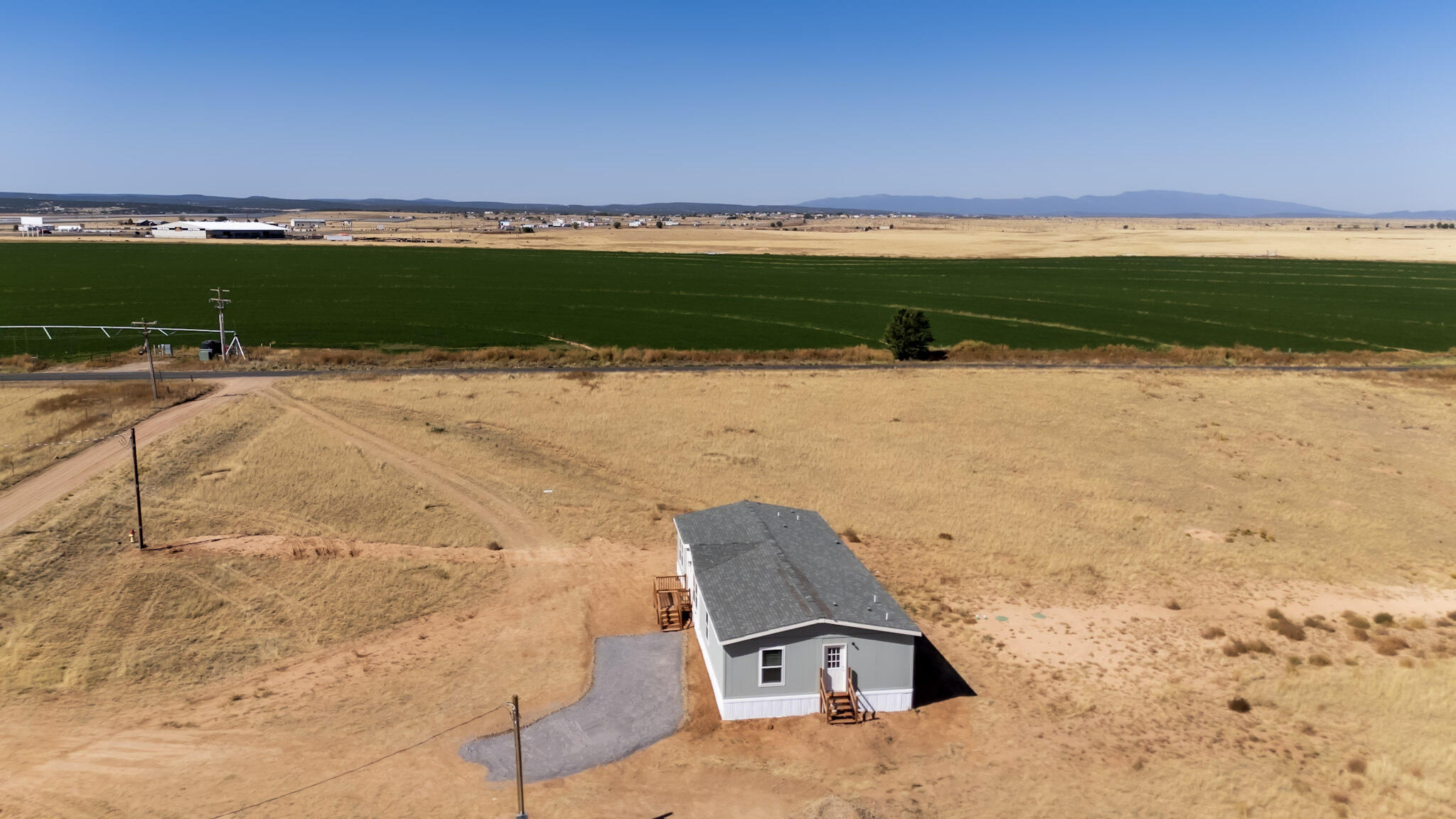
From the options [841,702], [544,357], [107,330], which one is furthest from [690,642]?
[107,330]

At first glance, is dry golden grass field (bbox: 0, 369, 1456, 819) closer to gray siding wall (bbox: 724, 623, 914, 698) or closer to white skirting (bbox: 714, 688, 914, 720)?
white skirting (bbox: 714, 688, 914, 720)

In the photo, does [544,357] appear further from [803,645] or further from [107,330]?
[803,645]

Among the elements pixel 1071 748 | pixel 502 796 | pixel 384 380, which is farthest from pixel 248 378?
pixel 1071 748

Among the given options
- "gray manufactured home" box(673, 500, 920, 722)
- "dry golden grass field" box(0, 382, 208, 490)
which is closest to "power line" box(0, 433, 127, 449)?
"dry golden grass field" box(0, 382, 208, 490)

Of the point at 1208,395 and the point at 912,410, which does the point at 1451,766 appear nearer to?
the point at 912,410

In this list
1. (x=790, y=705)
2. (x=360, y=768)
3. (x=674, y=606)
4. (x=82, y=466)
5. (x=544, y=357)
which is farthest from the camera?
(x=544, y=357)

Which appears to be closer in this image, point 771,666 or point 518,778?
point 518,778

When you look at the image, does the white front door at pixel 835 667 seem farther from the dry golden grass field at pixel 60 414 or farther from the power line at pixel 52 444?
the power line at pixel 52 444

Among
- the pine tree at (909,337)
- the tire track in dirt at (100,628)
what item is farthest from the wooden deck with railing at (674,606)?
the pine tree at (909,337)
